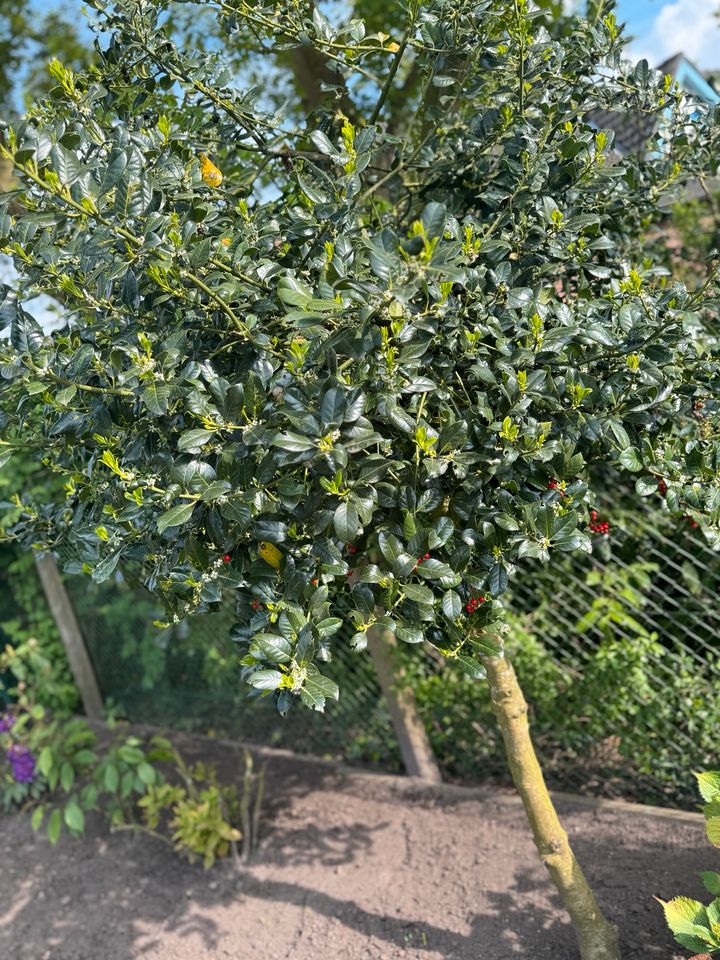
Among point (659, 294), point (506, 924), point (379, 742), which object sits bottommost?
point (506, 924)

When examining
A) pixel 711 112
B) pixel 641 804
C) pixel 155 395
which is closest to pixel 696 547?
pixel 641 804

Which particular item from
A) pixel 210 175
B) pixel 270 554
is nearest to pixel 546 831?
pixel 270 554

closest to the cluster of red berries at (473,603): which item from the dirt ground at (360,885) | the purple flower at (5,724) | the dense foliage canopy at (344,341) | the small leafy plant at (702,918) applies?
the dense foliage canopy at (344,341)

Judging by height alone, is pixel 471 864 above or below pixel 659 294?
below

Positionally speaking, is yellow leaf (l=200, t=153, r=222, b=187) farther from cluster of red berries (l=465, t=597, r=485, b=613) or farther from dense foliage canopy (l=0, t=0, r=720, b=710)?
cluster of red berries (l=465, t=597, r=485, b=613)

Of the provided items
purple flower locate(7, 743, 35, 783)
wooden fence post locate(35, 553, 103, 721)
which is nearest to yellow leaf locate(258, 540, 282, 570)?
purple flower locate(7, 743, 35, 783)

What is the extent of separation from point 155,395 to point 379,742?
2.66 m

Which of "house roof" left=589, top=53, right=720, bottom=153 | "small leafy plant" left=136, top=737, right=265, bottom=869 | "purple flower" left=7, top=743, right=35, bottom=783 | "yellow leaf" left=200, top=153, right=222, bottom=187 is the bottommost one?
"small leafy plant" left=136, top=737, right=265, bottom=869

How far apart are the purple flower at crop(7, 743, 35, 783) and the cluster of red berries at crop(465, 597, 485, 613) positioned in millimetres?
2893

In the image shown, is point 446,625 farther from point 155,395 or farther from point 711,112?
point 711,112

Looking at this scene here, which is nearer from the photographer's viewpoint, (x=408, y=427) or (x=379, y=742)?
(x=408, y=427)

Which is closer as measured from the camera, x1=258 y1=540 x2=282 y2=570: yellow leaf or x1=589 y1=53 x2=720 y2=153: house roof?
x1=258 y1=540 x2=282 y2=570: yellow leaf

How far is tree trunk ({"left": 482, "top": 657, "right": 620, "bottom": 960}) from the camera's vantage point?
2.04m

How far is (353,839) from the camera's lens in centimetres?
305
